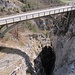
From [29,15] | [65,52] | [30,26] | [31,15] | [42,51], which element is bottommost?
[42,51]

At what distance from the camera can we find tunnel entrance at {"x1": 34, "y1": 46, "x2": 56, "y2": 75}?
52344 millimetres

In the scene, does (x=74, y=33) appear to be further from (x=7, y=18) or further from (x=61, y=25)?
(x=7, y=18)

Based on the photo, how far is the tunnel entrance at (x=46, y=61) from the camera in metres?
52.3

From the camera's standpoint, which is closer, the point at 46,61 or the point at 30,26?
the point at 46,61

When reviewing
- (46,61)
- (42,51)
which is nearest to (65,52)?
(42,51)

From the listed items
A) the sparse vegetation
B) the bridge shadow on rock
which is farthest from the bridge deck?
the sparse vegetation

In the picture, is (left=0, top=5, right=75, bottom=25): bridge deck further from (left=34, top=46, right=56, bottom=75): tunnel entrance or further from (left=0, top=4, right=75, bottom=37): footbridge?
(left=34, top=46, right=56, bottom=75): tunnel entrance

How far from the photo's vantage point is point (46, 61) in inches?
2307

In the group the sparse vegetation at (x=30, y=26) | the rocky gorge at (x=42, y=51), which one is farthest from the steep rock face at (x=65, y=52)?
the sparse vegetation at (x=30, y=26)

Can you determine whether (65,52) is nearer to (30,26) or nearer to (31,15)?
(31,15)

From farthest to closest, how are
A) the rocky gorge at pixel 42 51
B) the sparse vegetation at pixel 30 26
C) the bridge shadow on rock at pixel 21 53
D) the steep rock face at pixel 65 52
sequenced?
the sparse vegetation at pixel 30 26
the steep rock face at pixel 65 52
the bridge shadow on rock at pixel 21 53
the rocky gorge at pixel 42 51

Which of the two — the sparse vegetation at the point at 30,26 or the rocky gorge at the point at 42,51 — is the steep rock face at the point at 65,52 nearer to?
the rocky gorge at the point at 42,51

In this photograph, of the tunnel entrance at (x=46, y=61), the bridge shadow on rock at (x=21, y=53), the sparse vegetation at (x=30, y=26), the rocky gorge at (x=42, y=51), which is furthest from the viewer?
the sparse vegetation at (x=30, y=26)

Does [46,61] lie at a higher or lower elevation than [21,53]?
lower
